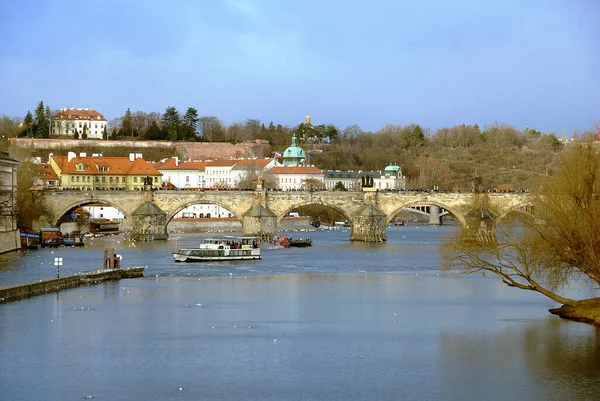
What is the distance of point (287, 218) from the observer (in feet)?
342

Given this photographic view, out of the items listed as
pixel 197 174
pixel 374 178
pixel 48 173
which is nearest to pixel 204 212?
pixel 48 173

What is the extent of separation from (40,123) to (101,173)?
126 feet

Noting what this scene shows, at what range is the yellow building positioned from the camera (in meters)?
105

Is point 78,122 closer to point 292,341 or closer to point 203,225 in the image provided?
point 203,225

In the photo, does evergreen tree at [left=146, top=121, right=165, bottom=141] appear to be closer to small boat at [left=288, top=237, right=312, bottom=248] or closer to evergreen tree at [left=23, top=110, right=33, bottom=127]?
evergreen tree at [left=23, top=110, right=33, bottom=127]

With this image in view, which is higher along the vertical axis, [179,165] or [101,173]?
[179,165]

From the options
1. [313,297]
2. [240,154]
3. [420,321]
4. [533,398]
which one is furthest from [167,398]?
[240,154]

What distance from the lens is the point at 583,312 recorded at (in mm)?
33781

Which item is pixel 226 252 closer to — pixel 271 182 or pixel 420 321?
pixel 420 321

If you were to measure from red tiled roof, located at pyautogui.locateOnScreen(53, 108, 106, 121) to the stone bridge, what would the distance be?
226 ft

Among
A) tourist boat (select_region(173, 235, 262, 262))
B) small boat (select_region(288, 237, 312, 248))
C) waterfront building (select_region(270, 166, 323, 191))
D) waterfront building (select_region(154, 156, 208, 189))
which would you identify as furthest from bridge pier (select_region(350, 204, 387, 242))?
waterfront building (select_region(270, 166, 323, 191))

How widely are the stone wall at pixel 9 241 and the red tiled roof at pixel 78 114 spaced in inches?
3250

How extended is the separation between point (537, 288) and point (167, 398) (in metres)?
14.1

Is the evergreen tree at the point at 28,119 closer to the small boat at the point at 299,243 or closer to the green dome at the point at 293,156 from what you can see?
the green dome at the point at 293,156
